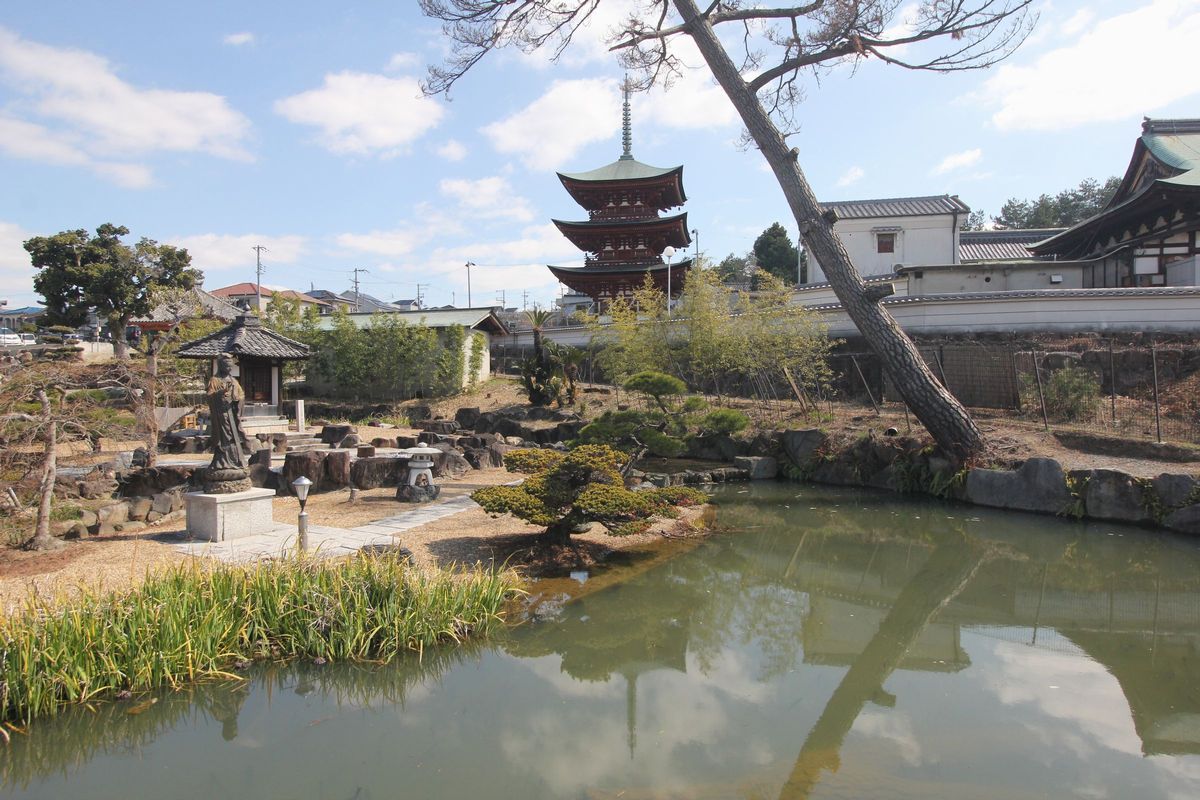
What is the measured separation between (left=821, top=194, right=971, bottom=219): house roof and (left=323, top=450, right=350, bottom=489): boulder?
20.1 metres

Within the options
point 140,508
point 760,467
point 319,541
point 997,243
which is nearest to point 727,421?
point 760,467

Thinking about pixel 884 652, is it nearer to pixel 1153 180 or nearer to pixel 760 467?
pixel 760 467

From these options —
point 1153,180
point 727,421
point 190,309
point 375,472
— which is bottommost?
point 375,472

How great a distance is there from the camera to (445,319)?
23.2 meters

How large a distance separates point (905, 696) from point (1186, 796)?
1.45 meters

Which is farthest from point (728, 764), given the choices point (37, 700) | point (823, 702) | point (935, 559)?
point (935, 559)

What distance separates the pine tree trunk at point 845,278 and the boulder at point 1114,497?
5.27 ft

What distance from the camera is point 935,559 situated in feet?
26.0

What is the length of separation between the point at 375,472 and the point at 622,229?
60.3 feet

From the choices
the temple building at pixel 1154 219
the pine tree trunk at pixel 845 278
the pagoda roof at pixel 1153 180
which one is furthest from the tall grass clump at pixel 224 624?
the temple building at pixel 1154 219

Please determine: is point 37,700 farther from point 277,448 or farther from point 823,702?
point 277,448

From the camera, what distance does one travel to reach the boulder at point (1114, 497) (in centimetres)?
873

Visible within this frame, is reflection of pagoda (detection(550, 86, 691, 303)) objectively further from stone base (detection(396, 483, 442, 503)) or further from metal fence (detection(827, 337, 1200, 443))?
stone base (detection(396, 483, 442, 503))

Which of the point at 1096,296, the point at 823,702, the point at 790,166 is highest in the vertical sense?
the point at 790,166
